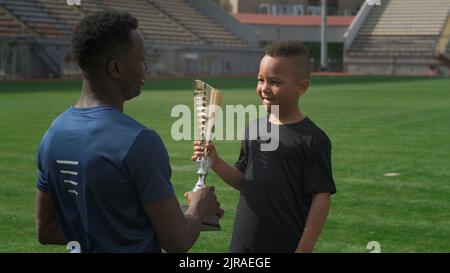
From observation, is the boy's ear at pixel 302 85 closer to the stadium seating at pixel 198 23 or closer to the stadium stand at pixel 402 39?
the stadium seating at pixel 198 23

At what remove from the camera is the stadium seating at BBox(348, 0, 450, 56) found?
61.1 meters

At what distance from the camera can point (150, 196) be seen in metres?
2.76

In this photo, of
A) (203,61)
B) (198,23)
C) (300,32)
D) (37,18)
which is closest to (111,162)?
(37,18)

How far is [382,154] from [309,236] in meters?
8.94

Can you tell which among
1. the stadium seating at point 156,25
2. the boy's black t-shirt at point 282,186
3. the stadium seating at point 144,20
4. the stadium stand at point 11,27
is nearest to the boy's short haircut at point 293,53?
the boy's black t-shirt at point 282,186

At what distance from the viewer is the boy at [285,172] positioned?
11.9ft

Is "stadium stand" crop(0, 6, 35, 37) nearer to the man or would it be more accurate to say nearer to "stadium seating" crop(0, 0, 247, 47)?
"stadium seating" crop(0, 0, 247, 47)

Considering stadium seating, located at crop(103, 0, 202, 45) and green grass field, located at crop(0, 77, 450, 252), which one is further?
stadium seating, located at crop(103, 0, 202, 45)

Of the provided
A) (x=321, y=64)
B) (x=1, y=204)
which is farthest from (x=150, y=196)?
(x=321, y=64)

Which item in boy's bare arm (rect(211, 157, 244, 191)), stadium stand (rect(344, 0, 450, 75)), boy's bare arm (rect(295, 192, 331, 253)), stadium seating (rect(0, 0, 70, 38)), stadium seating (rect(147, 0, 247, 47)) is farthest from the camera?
A: stadium stand (rect(344, 0, 450, 75))

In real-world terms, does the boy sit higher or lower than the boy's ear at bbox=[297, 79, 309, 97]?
lower

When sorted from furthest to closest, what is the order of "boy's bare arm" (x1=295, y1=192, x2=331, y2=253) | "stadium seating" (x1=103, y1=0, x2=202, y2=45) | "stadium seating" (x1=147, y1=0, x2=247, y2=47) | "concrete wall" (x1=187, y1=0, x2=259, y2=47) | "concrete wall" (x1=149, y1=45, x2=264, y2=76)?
"concrete wall" (x1=187, y1=0, x2=259, y2=47)
"stadium seating" (x1=147, y1=0, x2=247, y2=47)
"stadium seating" (x1=103, y1=0, x2=202, y2=45)
"concrete wall" (x1=149, y1=45, x2=264, y2=76)
"boy's bare arm" (x1=295, y1=192, x2=331, y2=253)

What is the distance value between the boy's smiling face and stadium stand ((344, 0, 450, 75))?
5826 cm

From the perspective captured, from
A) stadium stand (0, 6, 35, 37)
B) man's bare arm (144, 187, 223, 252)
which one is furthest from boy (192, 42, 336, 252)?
stadium stand (0, 6, 35, 37)
